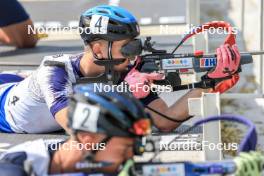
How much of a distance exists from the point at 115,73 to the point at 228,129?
244 centimetres

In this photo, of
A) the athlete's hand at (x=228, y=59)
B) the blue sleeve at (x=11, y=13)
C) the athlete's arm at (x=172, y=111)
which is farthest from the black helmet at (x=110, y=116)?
the blue sleeve at (x=11, y=13)

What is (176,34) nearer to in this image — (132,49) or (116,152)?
(132,49)

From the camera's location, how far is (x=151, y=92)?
520cm

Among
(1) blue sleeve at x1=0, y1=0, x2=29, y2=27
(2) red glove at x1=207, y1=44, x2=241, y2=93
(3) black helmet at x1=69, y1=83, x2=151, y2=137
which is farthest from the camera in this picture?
(1) blue sleeve at x1=0, y1=0, x2=29, y2=27

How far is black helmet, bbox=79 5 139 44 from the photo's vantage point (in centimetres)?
477

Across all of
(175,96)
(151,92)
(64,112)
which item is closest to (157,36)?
(175,96)

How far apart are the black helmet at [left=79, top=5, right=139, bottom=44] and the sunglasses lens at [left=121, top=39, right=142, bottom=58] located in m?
0.08

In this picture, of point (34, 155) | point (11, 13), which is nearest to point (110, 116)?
point (34, 155)

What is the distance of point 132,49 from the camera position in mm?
4688

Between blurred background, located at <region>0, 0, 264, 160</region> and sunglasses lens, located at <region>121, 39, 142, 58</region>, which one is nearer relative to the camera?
sunglasses lens, located at <region>121, 39, 142, 58</region>

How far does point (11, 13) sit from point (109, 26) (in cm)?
341

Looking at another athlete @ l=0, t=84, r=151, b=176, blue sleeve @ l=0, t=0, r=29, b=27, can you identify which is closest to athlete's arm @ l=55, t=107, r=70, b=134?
another athlete @ l=0, t=84, r=151, b=176

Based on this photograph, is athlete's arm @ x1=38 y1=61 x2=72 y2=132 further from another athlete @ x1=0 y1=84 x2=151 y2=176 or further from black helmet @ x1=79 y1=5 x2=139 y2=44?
another athlete @ x1=0 y1=84 x2=151 y2=176
